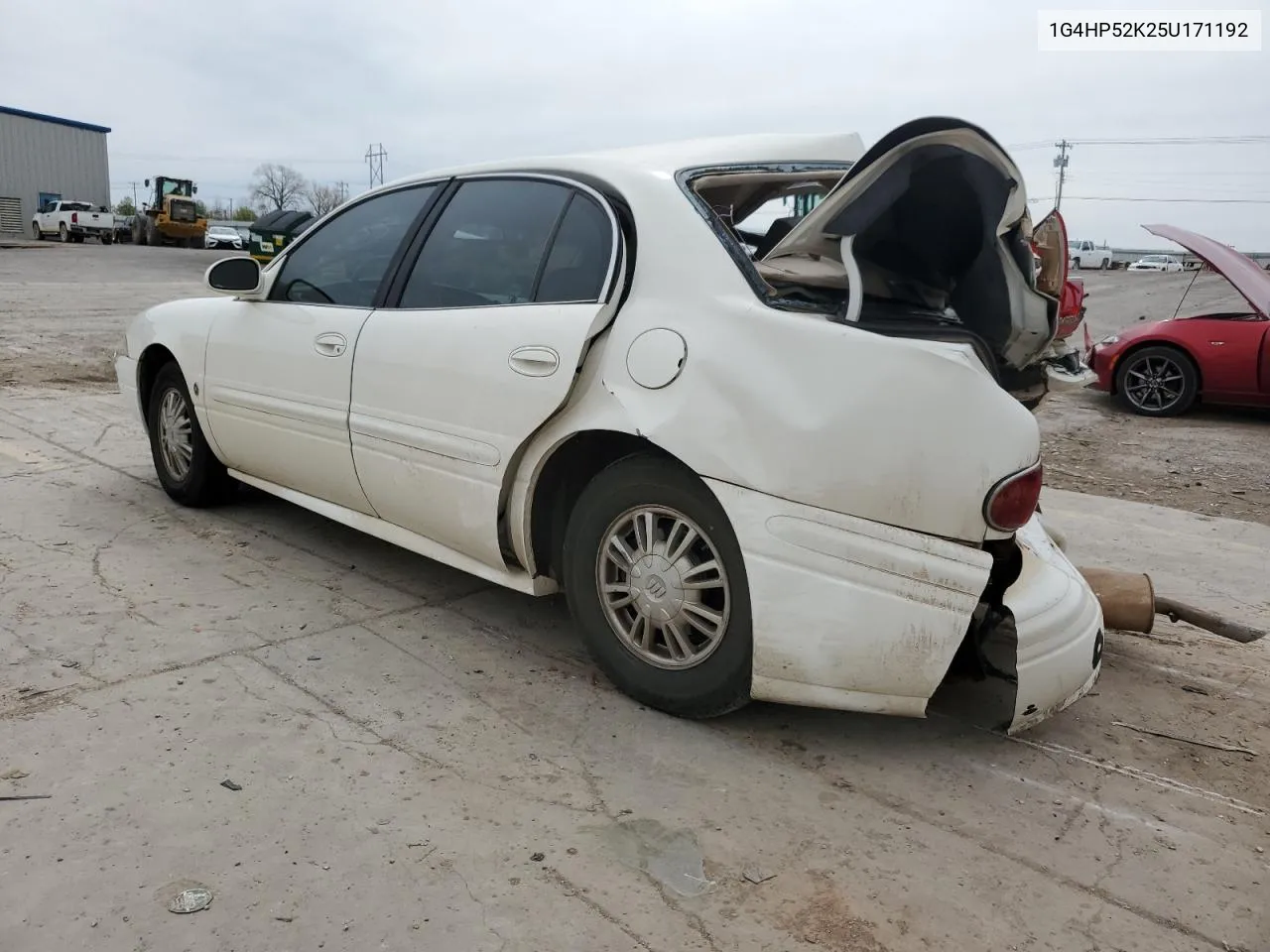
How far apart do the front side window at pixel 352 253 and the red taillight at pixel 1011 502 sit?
95.6 inches

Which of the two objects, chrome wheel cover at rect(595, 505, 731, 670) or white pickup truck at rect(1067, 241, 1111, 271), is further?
white pickup truck at rect(1067, 241, 1111, 271)

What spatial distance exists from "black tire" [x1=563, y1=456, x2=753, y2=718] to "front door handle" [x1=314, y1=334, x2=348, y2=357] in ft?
4.27

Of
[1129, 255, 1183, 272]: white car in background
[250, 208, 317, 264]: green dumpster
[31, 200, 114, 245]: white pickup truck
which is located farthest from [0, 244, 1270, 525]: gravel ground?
[1129, 255, 1183, 272]: white car in background

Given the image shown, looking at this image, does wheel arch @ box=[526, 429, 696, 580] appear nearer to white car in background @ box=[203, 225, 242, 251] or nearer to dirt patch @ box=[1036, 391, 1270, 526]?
dirt patch @ box=[1036, 391, 1270, 526]

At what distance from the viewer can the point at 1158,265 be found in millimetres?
53469

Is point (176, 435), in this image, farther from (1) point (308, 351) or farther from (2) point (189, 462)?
(1) point (308, 351)

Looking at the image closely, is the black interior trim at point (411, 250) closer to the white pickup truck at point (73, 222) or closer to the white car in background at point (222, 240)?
the white pickup truck at point (73, 222)

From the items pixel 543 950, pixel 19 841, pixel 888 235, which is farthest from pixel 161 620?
pixel 888 235

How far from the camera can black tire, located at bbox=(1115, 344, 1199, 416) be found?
9.68 metres

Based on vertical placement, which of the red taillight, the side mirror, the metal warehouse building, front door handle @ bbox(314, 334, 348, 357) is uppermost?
the metal warehouse building

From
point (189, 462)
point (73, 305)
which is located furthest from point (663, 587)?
point (73, 305)

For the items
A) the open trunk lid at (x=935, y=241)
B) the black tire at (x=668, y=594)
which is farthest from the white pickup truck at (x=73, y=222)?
the open trunk lid at (x=935, y=241)

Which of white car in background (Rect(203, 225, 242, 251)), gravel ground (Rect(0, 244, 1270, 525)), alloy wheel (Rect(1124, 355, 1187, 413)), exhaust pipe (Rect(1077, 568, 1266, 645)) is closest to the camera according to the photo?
exhaust pipe (Rect(1077, 568, 1266, 645))

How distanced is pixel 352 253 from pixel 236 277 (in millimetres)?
668
